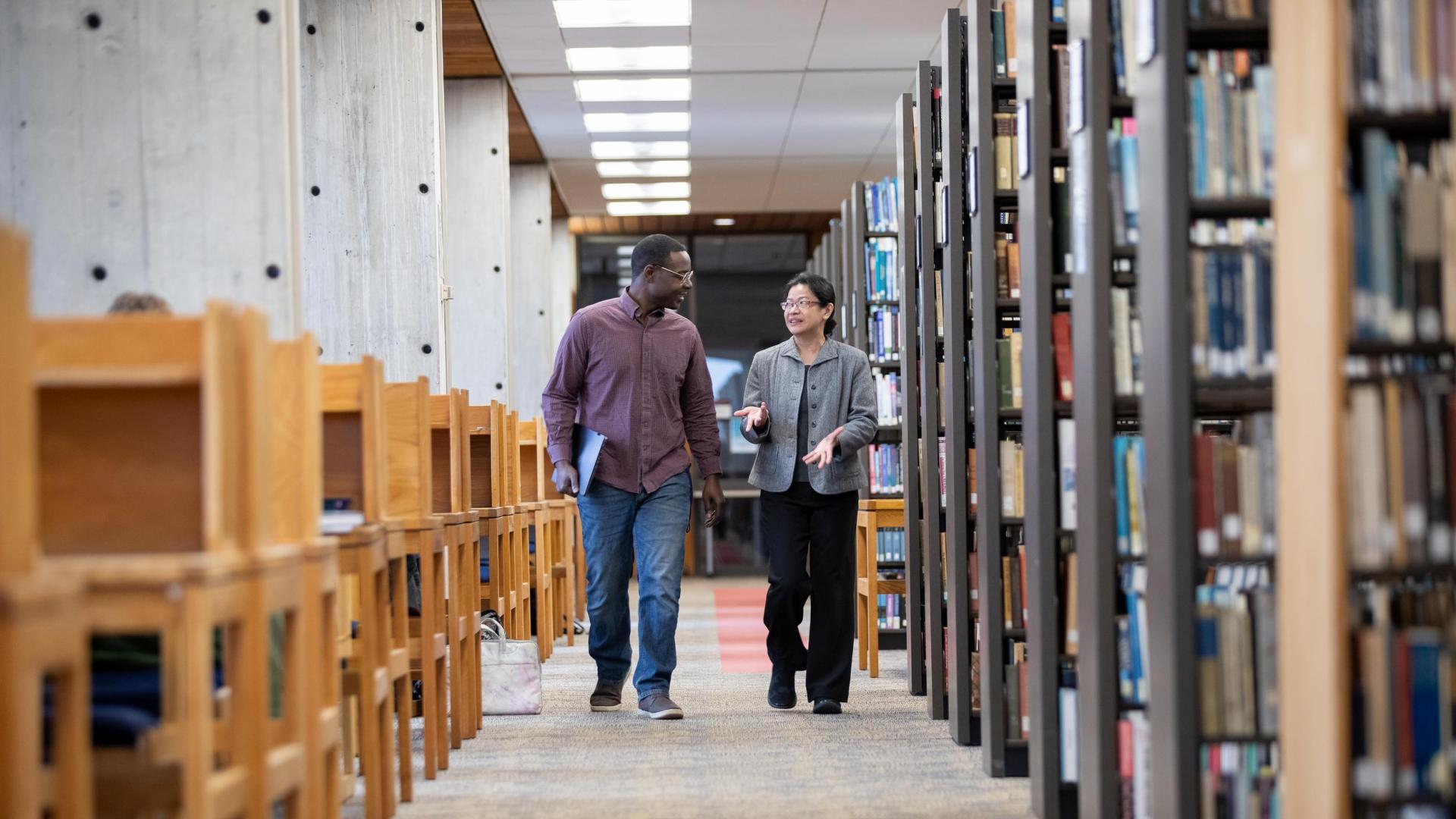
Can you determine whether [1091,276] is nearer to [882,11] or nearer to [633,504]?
[633,504]

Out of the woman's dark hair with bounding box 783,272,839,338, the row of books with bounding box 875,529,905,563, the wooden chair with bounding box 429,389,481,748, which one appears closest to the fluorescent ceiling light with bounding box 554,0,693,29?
the woman's dark hair with bounding box 783,272,839,338

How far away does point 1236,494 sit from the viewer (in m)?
2.68

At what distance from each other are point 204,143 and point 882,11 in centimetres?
483

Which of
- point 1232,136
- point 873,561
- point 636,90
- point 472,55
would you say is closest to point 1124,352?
point 1232,136

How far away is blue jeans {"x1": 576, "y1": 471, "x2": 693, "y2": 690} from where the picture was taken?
4.99 meters

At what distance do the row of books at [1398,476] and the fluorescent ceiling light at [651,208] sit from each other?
11208 millimetres

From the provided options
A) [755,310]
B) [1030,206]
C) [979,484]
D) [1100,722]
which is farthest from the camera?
[755,310]

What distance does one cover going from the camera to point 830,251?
31.7 ft

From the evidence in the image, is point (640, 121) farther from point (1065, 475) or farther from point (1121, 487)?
point (1121, 487)

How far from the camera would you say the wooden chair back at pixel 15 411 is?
182cm

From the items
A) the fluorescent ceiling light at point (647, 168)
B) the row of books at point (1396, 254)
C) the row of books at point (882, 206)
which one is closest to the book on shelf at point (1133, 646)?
the row of books at point (1396, 254)

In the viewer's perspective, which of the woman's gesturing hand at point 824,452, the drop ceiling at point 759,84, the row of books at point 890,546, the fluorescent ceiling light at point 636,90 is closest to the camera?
the woman's gesturing hand at point 824,452

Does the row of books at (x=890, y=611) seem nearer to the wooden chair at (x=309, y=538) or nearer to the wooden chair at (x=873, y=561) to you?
the wooden chair at (x=873, y=561)

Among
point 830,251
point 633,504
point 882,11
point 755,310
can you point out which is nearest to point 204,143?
point 633,504
